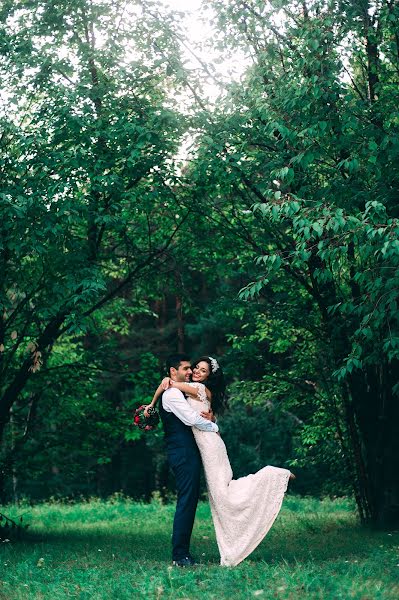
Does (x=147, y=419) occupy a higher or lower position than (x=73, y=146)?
lower

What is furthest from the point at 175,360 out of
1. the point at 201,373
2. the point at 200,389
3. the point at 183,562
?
the point at 183,562

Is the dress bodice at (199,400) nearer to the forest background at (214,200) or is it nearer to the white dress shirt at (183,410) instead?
the white dress shirt at (183,410)

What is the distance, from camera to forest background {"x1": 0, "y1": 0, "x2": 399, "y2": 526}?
9203 millimetres

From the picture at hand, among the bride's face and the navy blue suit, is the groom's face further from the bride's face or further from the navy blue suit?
the navy blue suit

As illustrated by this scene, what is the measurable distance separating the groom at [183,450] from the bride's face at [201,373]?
68mm

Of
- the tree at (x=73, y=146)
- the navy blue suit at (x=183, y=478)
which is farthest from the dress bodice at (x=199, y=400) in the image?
the tree at (x=73, y=146)

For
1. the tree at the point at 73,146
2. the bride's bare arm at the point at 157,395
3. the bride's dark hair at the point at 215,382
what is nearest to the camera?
the bride's bare arm at the point at 157,395

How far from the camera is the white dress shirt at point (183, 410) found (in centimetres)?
816

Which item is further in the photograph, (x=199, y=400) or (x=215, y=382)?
(x=215, y=382)

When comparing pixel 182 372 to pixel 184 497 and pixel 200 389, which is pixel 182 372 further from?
pixel 184 497

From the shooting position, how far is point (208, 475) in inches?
328

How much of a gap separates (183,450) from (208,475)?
37 cm

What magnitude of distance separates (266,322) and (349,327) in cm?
190

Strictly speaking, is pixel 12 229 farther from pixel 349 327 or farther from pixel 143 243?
pixel 349 327
